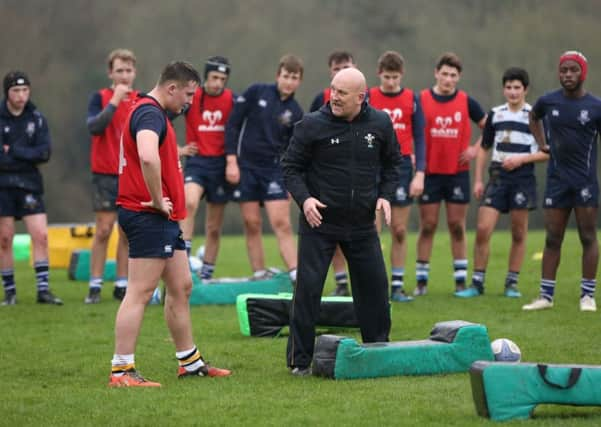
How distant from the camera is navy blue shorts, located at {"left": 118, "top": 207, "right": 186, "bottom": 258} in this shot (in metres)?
6.45

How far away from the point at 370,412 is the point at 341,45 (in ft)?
72.4

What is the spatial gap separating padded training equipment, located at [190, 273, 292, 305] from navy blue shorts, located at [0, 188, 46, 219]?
171 cm

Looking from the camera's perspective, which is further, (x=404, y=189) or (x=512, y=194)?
(x=512, y=194)

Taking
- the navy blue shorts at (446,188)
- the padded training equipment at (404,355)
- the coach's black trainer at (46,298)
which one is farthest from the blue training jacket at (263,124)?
the padded training equipment at (404,355)

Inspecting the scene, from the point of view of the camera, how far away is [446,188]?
1130 cm

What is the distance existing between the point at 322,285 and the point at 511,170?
4.65 meters

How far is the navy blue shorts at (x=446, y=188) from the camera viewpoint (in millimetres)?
11258

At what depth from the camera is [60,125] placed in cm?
2609

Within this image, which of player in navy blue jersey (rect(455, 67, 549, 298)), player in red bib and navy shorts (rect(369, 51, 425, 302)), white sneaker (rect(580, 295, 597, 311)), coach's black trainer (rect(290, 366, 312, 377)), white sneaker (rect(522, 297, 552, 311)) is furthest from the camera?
player in navy blue jersey (rect(455, 67, 549, 298))

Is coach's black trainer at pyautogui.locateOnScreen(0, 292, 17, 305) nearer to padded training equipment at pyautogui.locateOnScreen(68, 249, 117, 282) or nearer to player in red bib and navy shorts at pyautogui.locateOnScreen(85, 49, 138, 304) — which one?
player in red bib and navy shorts at pyautogui.locateOnScreen(85, 49, 138, 304)

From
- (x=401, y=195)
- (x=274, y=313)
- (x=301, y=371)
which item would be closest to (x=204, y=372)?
(x=301, y=371)

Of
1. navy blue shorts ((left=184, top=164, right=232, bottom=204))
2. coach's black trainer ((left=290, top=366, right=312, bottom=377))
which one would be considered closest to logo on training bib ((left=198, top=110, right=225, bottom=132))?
navy blue shorts ((left=184, top=164, right=232, bottom=204))

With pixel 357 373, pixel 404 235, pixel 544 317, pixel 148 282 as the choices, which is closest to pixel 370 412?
pixel 357 373

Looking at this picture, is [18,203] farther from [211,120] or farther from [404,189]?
[404,189]
